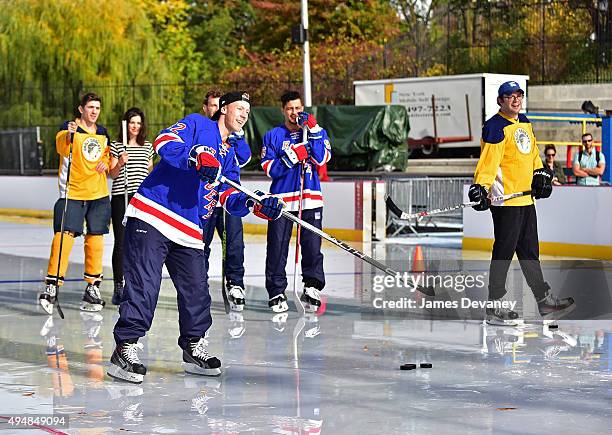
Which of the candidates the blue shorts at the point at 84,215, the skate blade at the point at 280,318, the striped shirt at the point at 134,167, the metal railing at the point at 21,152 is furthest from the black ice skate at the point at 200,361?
the metal railing at the point at 21,152

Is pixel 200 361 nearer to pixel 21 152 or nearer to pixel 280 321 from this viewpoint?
pixel 280 321

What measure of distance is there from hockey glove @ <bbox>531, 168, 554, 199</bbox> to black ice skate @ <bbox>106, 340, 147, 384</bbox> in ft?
12.3

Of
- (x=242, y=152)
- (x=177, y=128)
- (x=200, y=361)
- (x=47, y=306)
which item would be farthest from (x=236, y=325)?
(x=177, y=128)

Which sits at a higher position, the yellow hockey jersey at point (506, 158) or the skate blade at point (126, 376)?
the yellow hockey jersey at point (506, 158)

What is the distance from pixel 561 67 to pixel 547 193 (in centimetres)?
2653

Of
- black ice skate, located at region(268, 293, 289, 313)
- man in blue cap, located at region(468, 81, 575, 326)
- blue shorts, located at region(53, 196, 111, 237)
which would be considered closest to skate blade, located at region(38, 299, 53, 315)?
blue shorts, located at region(53, 196, 111, 237)

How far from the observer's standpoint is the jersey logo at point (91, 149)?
1168cm

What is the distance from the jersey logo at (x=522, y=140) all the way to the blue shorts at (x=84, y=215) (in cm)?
372

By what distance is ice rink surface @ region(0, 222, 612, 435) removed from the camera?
23.2ft

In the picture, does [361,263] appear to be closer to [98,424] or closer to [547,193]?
[547,193]

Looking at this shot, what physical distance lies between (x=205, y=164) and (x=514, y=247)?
11.9ft

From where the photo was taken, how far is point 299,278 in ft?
46.7

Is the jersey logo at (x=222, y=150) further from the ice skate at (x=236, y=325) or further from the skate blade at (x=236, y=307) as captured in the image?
the skate blade at (x=236, y=307)

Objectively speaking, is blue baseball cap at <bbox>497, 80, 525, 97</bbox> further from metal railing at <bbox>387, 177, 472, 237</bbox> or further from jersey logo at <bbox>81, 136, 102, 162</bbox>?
metal railing at <bbox>387, 177, 472, 237</bbox>
